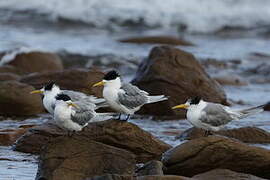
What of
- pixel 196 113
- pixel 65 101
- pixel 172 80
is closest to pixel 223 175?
pixel 196 113

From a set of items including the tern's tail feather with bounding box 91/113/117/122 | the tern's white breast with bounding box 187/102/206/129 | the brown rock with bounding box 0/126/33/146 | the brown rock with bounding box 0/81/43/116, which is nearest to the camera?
the tern's white breast with bounding box 187/102/206/129

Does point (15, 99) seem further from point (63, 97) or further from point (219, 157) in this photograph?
point (219, 157)

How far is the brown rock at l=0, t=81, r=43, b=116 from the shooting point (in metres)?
Answer: 10.5

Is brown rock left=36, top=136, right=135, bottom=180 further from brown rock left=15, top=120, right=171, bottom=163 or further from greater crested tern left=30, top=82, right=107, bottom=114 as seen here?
greater crested tern left=30, top=82, right=107, bottom=114

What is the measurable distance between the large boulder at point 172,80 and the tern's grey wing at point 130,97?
2589mm

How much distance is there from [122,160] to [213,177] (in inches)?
38.1

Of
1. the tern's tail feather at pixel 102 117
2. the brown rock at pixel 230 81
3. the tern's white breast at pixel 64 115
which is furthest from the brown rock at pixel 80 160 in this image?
the brown rock at pixel 230 81

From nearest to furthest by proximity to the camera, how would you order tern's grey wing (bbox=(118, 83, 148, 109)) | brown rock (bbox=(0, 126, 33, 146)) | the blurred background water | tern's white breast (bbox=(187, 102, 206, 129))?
tern's white breast (bbox=(187, 102, 206, 129)) → tern's grey wing (bbox=(118, 83, 148, 109)) → brown rock (bbox=(0, 126, 33, 146)) → the blurred background water

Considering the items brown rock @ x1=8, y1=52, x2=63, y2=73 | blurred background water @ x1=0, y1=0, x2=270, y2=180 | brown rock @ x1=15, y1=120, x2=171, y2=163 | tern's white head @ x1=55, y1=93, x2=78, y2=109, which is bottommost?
blurred background water @ x1=0, y1=0, x2=270, y2=180

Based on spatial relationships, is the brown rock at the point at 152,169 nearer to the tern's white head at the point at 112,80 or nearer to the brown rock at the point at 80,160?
the brown rock at the point at 80,160

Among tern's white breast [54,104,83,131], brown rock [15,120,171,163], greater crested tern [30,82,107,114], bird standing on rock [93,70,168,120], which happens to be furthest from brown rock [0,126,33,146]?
tern's white breast [54,104,83,131]

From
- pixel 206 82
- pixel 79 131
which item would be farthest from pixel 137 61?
pixel 79 131

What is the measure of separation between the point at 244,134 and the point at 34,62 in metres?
6.82

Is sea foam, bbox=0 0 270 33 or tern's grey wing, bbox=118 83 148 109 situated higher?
tern's grey wing, bbox=118 83 148 109
